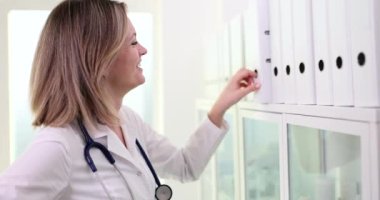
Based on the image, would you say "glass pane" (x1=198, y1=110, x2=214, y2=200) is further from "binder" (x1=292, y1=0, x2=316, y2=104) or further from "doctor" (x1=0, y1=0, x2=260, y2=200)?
"binder" (x1=292, y1=0, x2=316, y2=104)

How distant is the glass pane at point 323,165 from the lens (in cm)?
98

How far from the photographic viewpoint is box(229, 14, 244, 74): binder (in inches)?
64.2

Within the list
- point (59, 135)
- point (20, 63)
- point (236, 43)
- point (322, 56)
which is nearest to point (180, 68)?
Result: point (20, 63)

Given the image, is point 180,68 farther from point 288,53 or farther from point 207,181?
point 288,53

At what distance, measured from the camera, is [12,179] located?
1.01 meters

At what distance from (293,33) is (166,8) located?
1.97m

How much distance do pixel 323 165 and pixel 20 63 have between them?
2.51 m

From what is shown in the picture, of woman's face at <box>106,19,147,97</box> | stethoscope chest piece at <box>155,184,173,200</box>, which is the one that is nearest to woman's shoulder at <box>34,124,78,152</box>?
woman's face at <box>106,19,147,97</box>

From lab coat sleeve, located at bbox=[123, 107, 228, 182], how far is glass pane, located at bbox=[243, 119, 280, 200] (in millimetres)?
153

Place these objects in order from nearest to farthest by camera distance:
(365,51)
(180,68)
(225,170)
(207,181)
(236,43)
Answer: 1. (365,51)
2. (236,43)
3. (225,170)
4. (207,181)
5. (180,68)

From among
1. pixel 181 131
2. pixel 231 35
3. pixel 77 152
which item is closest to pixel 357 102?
pixel 77 152

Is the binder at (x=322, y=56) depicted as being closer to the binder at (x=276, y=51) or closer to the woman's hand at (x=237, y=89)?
the binder at (x=276, y=51)

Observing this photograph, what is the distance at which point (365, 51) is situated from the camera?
778mm

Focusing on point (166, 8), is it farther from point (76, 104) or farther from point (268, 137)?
point (76, 104)
